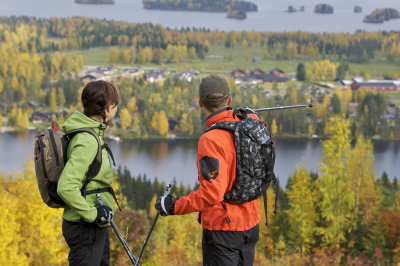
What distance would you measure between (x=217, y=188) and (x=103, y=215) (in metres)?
0.62

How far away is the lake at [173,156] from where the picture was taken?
46812 mm

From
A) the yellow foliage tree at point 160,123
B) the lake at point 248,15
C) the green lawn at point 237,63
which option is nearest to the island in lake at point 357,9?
the lake at point 248,15

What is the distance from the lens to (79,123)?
2.96 m

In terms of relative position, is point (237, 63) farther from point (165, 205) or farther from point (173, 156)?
point (165, 205)

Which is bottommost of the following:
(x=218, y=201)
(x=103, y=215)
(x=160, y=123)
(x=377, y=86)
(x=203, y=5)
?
(x=160, y=123)

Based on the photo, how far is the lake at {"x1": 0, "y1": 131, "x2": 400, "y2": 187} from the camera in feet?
154

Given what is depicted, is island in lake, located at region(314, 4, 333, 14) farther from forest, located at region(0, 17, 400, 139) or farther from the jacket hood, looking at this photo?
the jacket hood

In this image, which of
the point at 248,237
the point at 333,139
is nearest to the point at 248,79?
the point at 333,139

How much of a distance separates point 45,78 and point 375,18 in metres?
85.5

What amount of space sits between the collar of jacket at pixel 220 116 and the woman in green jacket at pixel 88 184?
0.51m

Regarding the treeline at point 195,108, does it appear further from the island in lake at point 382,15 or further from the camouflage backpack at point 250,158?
the camouflage backpack at point 250,158

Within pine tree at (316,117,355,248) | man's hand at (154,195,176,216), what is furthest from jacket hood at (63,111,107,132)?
pine tree at (316,117,355,248)

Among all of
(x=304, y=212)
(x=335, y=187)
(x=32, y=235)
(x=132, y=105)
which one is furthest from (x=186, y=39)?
(x=32, y=235)

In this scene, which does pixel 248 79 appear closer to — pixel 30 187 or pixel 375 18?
pixel 375 18
